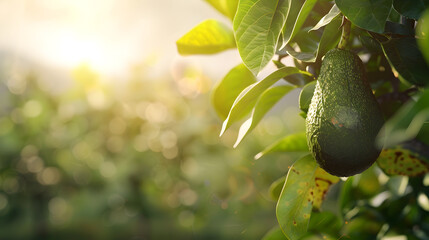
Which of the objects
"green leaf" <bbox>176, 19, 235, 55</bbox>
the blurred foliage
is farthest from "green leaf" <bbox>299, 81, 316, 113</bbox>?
the blurred foliage

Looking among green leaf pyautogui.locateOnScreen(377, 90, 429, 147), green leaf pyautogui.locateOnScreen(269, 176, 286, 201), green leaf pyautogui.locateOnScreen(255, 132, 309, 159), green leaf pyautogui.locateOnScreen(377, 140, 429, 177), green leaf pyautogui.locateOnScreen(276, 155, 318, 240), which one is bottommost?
green leaf pyautogui.locateOnScreen(269, 176, 286, 201)

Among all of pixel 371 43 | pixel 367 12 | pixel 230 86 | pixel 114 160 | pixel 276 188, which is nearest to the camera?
pixel 367 12

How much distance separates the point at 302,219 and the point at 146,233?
123 inches

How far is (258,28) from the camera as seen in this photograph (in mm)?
479

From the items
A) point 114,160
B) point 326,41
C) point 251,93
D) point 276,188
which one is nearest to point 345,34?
point 326,41

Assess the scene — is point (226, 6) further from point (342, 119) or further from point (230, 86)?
point (342, 119)

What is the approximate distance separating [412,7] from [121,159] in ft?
10.1

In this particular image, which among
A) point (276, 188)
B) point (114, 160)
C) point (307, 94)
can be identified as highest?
point (307, 94)

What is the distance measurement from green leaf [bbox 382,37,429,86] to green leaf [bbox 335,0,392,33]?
73mm

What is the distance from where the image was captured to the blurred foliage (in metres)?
2.97

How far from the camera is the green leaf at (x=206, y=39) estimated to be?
687 mm

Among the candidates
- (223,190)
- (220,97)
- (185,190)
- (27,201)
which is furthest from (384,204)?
(27,201)

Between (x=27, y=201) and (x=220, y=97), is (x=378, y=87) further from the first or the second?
(x=27, y=201)

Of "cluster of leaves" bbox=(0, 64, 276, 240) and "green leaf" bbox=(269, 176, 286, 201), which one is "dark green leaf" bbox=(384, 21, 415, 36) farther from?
"cluster of leaves" bbox=(0, 64, 276, 240)
